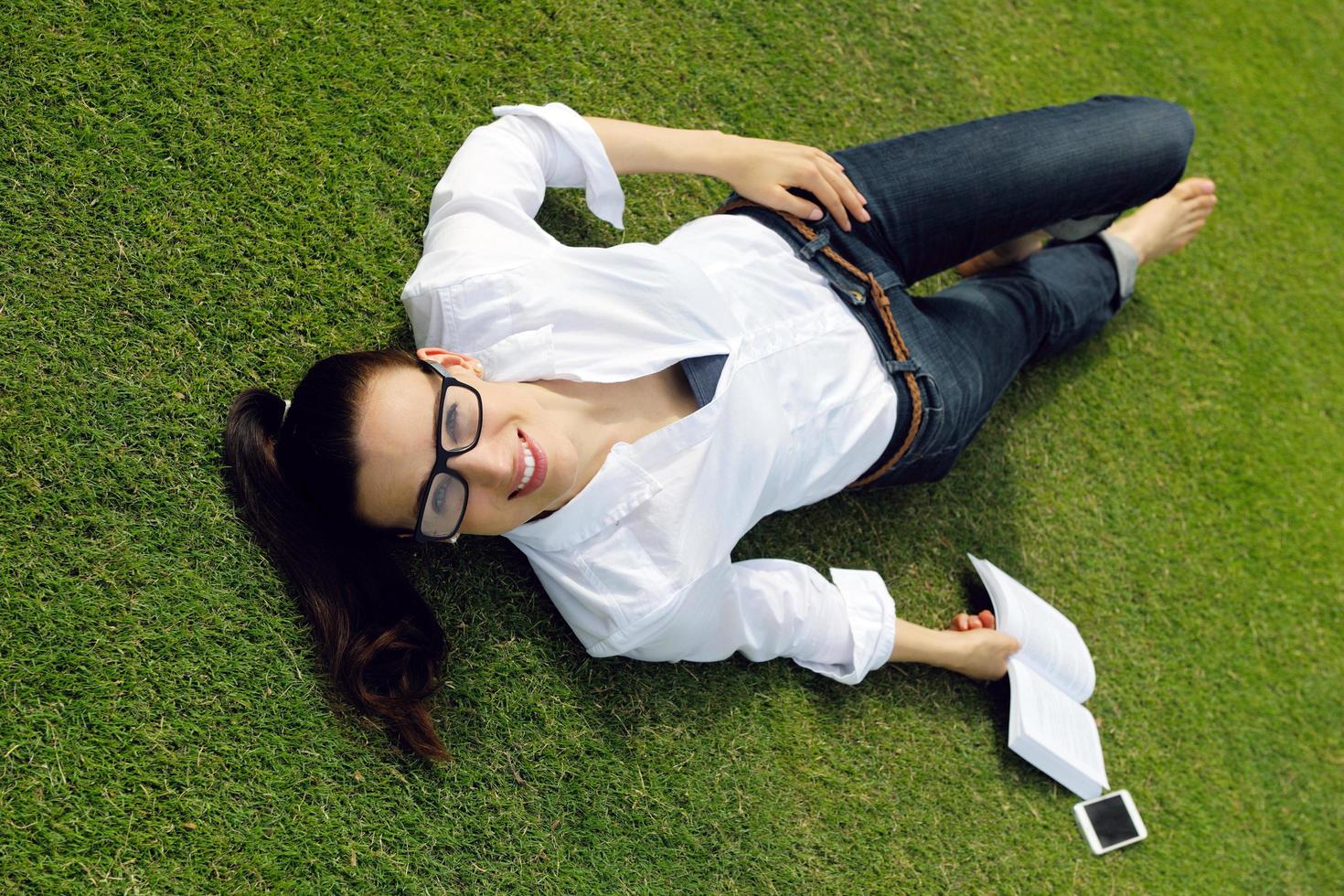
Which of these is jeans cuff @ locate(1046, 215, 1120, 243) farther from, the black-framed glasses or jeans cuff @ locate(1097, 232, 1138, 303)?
the black-framed glasses

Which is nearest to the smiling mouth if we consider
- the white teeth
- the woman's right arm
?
the white teeth

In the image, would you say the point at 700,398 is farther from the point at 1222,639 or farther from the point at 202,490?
the point at 1222,639

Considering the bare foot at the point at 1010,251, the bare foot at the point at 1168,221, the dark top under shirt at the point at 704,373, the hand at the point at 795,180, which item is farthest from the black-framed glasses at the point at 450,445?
the bare foot at the point at 1168,221

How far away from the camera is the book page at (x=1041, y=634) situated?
279 centimetres

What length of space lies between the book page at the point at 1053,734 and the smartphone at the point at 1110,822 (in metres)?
0.04

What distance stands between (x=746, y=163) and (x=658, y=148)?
0.24 meters

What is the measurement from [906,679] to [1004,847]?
548 millimetres

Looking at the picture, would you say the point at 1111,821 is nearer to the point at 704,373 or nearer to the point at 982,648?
the point at 982,648

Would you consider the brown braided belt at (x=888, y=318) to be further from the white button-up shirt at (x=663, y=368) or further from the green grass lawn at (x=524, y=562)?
the green grass lawn at (x=524, y=562)

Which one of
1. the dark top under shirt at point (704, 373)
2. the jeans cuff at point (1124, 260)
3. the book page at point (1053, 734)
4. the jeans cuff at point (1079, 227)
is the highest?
the jeans cuff at point (1079, 227)

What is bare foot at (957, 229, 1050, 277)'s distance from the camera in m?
2.96

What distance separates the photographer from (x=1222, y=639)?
10.3 ft

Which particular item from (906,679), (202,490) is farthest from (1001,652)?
(202,490)

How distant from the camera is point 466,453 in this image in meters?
1.84
